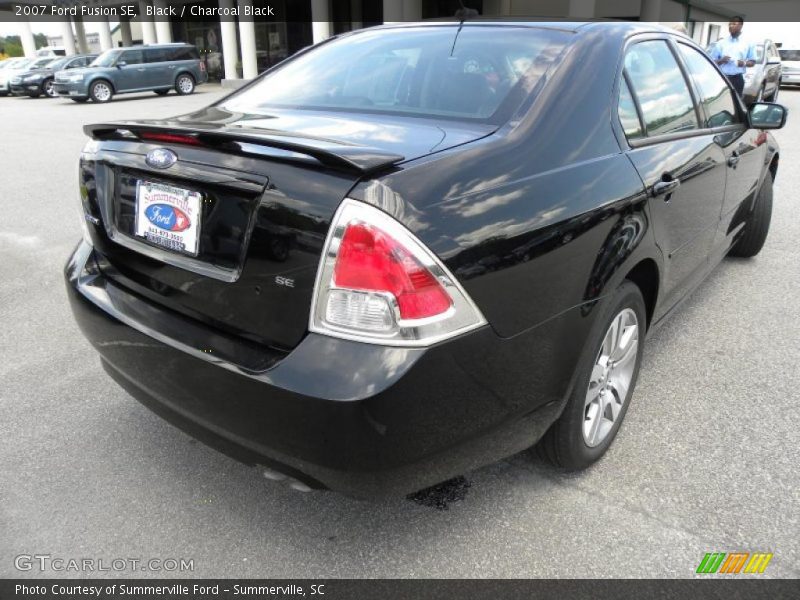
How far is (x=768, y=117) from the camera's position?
365cm

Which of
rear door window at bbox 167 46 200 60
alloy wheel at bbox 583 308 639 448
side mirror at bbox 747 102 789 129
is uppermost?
side mirror at bbox 747 102 789 129

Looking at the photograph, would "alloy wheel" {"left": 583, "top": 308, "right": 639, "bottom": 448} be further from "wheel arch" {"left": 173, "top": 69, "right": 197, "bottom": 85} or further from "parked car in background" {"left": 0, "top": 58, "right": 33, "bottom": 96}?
"parked car in background" {"left": 0, "top": 58, "right": 33, "bottom": 96}

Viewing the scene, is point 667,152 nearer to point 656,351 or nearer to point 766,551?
point 656,351

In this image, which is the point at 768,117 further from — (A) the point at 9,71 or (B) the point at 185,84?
(A) the point at 9,71

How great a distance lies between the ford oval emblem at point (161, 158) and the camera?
1.93 m

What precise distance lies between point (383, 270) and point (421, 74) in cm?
130

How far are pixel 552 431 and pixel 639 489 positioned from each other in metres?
0.46

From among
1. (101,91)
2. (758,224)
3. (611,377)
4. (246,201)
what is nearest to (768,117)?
(758,224)

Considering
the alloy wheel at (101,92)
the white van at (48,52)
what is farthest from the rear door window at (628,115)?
the white van at (48,52)

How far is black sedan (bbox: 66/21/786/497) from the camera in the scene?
5.32 feet

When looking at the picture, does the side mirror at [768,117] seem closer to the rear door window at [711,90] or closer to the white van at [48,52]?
the rear door window at [711,90]

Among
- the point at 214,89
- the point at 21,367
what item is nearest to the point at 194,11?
the point at 214,89

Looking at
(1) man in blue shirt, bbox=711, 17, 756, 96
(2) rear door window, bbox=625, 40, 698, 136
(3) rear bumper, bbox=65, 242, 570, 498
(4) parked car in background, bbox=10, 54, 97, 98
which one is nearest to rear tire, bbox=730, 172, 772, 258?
(2) rear door window, bbox=625, 40, 698, 136

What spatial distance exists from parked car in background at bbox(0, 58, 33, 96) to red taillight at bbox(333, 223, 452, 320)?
30.6m
